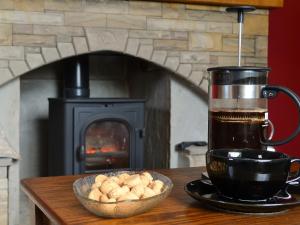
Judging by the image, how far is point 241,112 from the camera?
3.42 ft

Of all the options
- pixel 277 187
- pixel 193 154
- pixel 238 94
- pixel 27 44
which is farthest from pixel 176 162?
pixel 277 187

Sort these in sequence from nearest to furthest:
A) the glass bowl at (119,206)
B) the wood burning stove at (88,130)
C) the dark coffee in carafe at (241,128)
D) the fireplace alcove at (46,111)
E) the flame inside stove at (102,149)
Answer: the glass bowl at (119,206)
the dark coffee in carafe at (241,128)
the wood burning stove at (88,130)
the flame inside stove at (102,149)
the fireplace alcove at (46,111)

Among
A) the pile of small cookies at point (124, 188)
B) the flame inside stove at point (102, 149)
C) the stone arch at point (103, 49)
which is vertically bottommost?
the flame inside stove at point (102, 149)

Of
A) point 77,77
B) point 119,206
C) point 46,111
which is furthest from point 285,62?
point 119,206

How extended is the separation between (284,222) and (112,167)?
178cm

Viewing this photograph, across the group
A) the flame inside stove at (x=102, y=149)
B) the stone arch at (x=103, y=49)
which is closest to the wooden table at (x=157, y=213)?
the stone arch at (x=103, y=49)

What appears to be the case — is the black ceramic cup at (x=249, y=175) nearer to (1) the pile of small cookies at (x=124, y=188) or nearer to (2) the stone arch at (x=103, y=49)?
(1) the pile of small cookies at (x=124, y=188)

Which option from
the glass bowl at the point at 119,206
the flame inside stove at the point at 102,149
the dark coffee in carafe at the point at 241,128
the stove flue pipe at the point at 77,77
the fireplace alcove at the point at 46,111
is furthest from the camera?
the fireplace alcove at the point at 46,111

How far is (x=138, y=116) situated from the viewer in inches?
97.6

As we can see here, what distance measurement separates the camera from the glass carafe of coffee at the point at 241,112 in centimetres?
104

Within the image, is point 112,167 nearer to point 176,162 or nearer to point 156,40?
point 176,162

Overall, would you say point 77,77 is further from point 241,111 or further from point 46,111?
point 241,111

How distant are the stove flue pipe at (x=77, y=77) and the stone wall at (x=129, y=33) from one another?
28 cm

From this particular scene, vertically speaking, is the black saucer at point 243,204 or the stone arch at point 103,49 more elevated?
the stone arch at point 103,49
